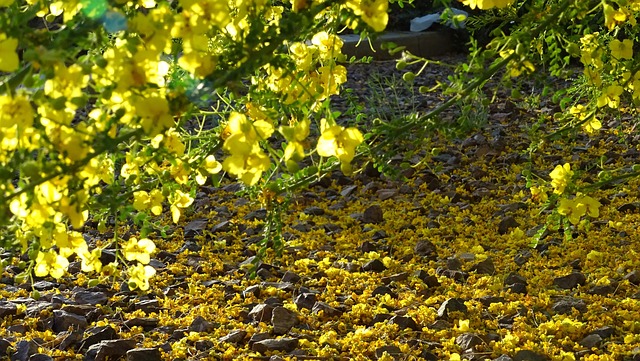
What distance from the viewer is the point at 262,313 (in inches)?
106

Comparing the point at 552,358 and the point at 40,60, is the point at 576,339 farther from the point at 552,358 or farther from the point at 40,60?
the point at 40,60

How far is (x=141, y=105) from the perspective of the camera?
45.6 inches

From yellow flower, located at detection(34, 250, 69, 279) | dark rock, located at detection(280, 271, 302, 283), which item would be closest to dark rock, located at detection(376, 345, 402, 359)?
dark rock, located at detection(280, 271, 302, 283)

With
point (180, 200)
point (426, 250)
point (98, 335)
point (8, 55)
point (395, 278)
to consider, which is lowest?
point (426, 250)

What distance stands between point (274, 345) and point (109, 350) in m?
0.44

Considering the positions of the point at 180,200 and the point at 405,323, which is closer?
→ the point at 180,200

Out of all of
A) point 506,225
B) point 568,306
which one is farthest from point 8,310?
point 506,225

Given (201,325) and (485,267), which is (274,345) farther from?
(485,267)

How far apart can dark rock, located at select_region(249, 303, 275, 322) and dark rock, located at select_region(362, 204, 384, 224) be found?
38.3 inches

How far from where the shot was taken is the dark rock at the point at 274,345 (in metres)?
2.48

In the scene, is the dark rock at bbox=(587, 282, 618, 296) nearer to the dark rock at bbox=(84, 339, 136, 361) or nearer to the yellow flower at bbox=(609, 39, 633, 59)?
the yellow flower at bbox=(609, 39, 633, 59)

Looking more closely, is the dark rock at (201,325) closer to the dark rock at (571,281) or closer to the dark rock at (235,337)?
the dark rock at (235,337)

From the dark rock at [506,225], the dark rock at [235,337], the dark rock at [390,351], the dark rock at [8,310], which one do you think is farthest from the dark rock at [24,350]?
the dark rock at [506,225]

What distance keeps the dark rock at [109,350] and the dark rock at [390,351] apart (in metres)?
0.67
